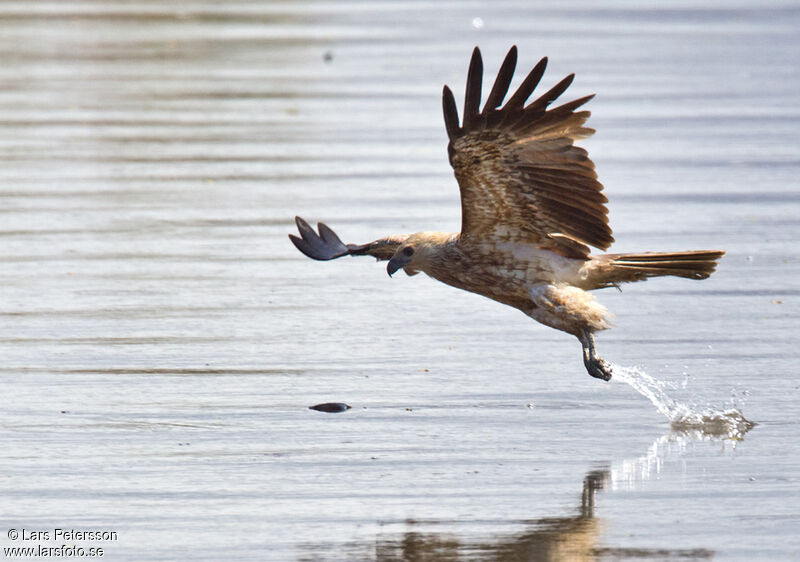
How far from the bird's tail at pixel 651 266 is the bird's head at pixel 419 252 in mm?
743

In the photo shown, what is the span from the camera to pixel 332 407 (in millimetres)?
7562

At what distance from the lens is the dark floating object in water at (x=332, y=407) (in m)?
7.53

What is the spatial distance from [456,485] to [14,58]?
617 inches

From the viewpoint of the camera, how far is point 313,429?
7.29 m

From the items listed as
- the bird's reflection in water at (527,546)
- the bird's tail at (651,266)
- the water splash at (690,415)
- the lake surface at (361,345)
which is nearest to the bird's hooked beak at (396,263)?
the lake surface at (361,345)

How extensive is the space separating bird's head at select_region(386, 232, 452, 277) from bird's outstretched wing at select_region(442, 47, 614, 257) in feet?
0.52

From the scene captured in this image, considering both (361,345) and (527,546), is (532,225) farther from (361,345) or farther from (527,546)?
(527,546)

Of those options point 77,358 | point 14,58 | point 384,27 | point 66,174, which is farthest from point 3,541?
point 384,27

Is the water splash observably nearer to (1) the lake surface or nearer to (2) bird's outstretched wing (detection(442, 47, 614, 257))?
(1) the lake surface

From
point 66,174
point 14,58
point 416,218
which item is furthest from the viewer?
point 14,58

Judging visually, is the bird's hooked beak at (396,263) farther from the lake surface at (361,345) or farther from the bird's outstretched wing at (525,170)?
the lake surface at (361,345)

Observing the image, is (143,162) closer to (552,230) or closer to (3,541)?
(552,230)

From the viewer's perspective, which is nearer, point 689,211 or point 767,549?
point 767,549

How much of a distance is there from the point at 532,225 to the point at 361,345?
4.36 feet
